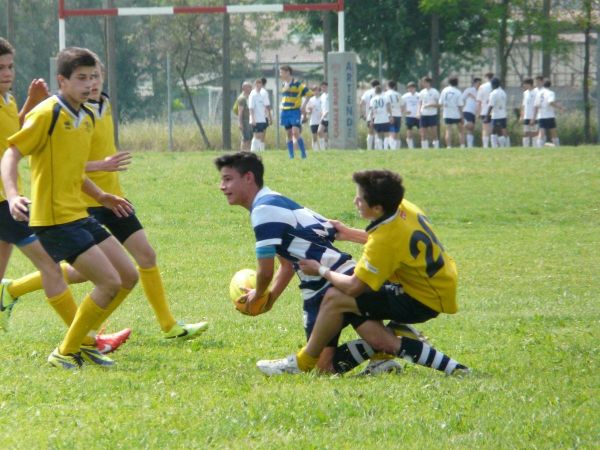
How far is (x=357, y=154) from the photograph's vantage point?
24312 mm

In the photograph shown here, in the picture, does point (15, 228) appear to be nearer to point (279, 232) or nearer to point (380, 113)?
point (279, 232)

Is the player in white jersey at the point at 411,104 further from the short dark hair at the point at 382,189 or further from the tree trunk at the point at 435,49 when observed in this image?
the short dark hair at the point at 382,189

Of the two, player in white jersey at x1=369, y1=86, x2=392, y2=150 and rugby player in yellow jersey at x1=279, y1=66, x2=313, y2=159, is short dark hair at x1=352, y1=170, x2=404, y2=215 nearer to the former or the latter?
rugby player in yellow jersey at x1=279, y1=66, x2=313, y2=159

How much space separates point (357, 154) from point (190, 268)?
9.98m

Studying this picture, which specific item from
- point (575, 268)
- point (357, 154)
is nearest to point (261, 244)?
point (575, 268)

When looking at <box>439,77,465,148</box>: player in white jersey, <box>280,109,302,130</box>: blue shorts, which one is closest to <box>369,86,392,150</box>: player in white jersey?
<box>439,77,465,148</box>: player in white jersey

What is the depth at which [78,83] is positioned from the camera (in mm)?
7664

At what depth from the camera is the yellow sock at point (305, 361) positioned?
24.6 feet

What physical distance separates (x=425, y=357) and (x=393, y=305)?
35 centimetres

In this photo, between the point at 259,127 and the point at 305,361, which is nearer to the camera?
the point at 305,361

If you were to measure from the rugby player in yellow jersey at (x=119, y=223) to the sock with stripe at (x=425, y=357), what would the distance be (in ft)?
7.19

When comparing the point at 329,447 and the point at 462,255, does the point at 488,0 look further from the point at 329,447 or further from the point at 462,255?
the point at 329,447

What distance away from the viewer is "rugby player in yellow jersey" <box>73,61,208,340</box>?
867cm

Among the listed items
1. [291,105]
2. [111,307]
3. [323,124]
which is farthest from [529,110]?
[111,307]
